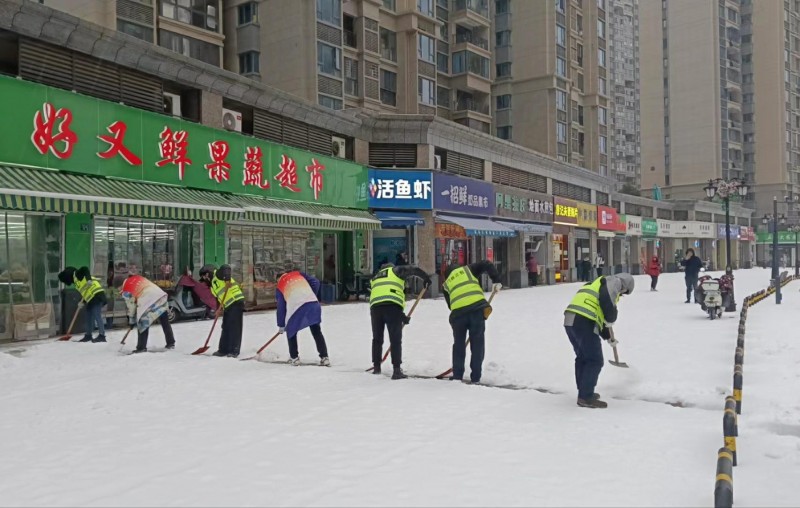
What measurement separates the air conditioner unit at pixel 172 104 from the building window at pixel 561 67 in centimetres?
3455

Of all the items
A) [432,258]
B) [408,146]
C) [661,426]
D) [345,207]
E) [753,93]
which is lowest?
[661,426]

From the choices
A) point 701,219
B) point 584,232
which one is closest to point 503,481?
point 584,232

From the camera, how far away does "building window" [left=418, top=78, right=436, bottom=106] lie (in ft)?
128

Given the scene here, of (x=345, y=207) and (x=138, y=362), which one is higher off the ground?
(x=345, y=207)

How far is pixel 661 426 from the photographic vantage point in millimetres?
5859

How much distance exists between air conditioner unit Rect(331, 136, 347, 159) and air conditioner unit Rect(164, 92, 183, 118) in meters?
6.43

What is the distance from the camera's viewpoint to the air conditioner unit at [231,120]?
17.9 metres

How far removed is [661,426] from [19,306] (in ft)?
38.1

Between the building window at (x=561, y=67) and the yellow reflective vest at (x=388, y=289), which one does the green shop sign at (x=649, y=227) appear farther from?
the yellow reflective vest at (x=388, y=289)

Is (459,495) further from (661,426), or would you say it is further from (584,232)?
(584,232)

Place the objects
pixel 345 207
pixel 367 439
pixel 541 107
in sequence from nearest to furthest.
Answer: pixel 367 439, pixel 345 207, pixel 541 107

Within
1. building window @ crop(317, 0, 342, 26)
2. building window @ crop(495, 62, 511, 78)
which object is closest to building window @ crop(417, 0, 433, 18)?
building window @ crop(317, 0, 342, 26)

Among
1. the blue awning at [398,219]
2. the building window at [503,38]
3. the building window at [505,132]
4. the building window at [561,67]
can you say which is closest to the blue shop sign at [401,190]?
the blue awning at [398,219]

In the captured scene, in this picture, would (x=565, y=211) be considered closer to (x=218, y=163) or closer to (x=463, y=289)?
(x=218, y=163)
